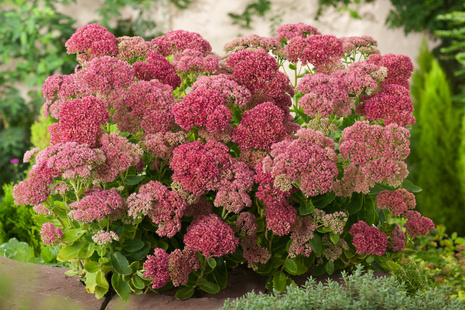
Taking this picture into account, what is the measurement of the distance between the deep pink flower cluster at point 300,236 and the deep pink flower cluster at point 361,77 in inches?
21.6

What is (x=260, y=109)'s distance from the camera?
1.91m

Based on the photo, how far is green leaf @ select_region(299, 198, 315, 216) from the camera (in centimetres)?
189

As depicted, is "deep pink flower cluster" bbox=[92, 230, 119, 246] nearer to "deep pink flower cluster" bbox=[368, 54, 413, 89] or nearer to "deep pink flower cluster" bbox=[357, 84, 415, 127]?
"deep pink flower cluster" bbox=[357, 84, 415, 127]

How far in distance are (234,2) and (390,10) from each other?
6.40 ft

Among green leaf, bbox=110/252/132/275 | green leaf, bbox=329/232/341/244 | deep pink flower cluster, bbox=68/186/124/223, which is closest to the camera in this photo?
deep pink flower cluster, bbox=68/186/124/223

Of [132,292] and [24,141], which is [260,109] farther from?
[24,141]

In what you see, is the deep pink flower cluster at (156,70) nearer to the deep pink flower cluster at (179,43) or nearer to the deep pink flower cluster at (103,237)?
the deep pink flower cluster at (179,43)

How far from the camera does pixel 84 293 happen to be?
2133 mm

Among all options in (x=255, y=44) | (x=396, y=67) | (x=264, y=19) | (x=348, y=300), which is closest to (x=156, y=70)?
(x=255, y=44)

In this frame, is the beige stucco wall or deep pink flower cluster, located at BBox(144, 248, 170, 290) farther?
the beige stucco wall

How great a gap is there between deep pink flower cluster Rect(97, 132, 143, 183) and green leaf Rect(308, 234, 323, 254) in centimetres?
73

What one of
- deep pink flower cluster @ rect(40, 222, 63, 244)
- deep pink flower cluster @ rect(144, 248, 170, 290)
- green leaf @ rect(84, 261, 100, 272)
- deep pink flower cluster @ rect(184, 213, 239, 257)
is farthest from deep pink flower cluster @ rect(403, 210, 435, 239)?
deep pink flower cluster @ rect(40, 222, 63, 244)

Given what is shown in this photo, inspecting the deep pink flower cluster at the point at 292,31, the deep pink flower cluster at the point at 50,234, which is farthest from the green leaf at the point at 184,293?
the deep pink flower cluster at the point at 292,31

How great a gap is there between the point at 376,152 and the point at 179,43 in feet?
3.39
